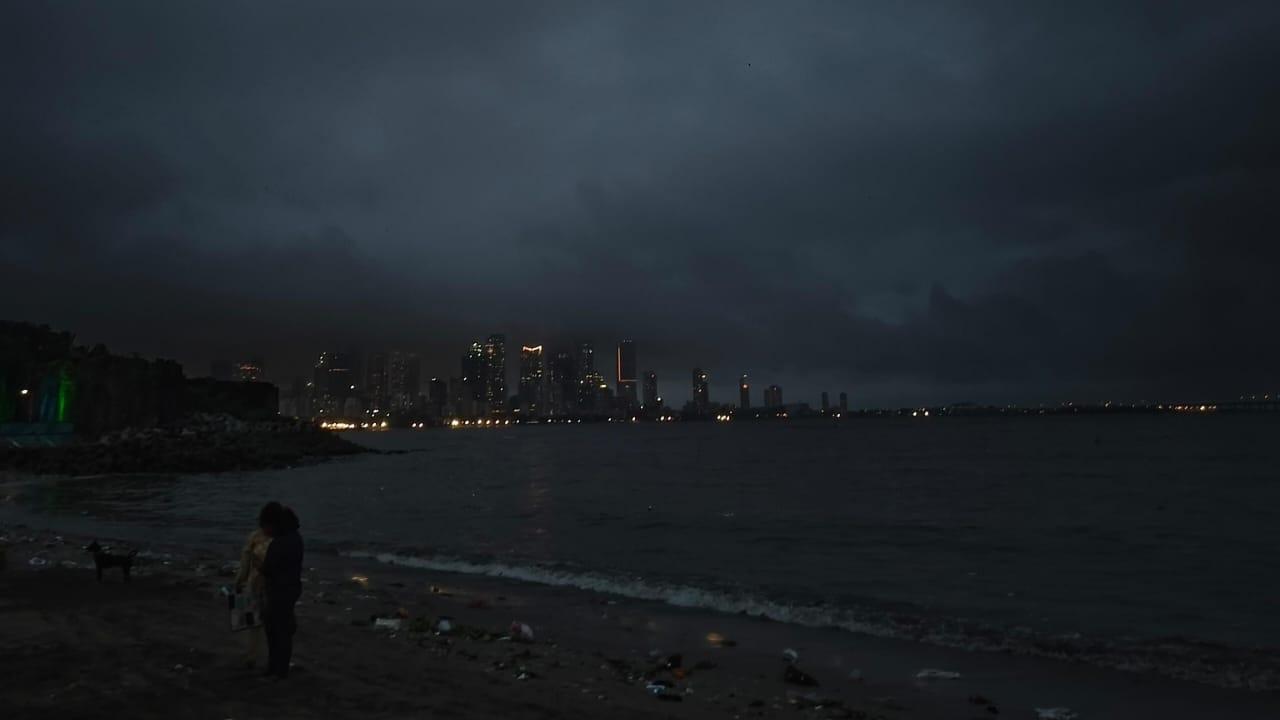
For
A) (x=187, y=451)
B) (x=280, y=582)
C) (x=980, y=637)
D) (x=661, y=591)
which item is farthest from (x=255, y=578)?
(x=187, y=451)

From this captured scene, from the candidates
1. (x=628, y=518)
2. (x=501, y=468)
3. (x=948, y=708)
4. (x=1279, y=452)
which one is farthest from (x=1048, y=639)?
(x=1279, y=452)

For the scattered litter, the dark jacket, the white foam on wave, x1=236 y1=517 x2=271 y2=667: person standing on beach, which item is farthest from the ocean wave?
the dark jacket

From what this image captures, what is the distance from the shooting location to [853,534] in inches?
1066

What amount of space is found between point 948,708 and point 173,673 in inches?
334

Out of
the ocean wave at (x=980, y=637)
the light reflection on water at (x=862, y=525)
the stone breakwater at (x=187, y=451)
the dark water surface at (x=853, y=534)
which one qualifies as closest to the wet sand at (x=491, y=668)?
the ocean wave at (x=980, y=637)

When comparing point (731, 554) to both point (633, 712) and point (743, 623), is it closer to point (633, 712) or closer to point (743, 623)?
point (743, 623)

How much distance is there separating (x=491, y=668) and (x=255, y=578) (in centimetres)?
290

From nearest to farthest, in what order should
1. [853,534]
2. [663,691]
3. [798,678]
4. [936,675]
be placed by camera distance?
[663,691], [798,678], [936,675], [853,534]

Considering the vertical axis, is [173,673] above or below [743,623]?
above

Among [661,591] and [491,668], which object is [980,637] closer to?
[661,591]

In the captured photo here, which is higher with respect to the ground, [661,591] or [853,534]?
[661,591]

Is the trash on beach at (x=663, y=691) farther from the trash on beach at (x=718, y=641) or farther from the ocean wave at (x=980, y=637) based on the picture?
the ocean wave at (x=980, y=637)

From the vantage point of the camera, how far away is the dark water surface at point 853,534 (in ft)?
52.0

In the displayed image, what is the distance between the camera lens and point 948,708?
9477 mm
